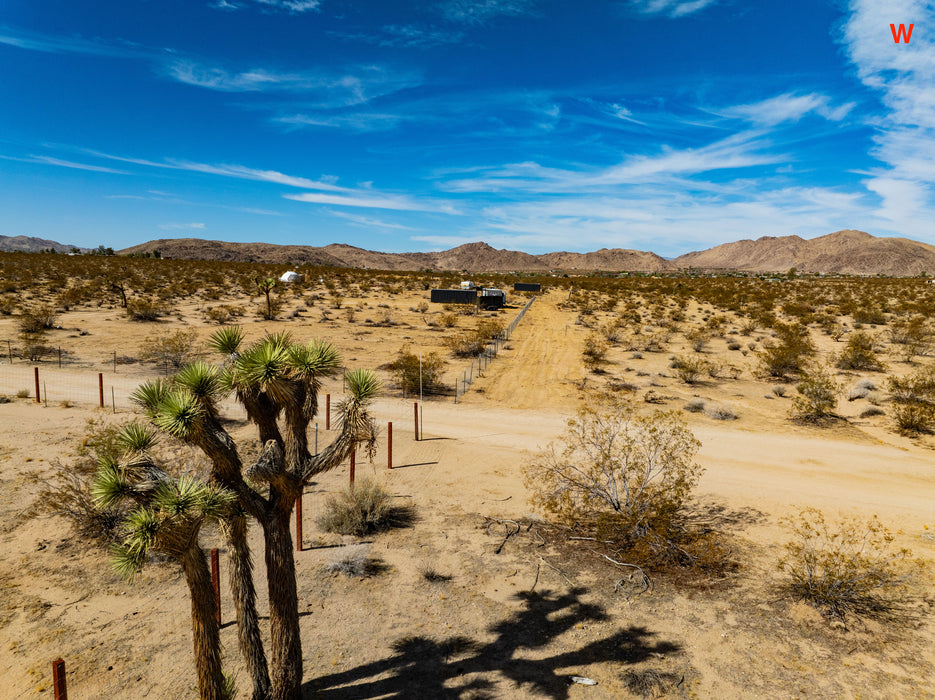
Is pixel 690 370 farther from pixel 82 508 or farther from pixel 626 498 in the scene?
pixel 82 508

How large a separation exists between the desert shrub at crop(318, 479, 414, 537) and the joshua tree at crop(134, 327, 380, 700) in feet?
12.8

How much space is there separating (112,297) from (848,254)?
762ft

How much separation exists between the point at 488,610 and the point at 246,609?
3.79 meters

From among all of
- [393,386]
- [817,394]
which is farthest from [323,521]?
[817,394]

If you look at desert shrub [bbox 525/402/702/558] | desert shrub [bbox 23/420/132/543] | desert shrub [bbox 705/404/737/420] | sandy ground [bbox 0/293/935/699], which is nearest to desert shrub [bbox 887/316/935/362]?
desert shrub [bbox 705/404/737/420]

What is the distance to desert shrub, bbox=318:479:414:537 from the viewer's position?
1030 centimetres

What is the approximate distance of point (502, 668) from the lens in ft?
22.8

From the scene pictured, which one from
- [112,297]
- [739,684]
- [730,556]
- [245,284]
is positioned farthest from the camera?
[245,284]

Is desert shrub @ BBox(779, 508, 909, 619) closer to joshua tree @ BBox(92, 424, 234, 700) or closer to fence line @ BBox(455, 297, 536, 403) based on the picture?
joshua tree @ BBox(92, 424, 234, 700)

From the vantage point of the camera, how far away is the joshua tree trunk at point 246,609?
18.8 ft

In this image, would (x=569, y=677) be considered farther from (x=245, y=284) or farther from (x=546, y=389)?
(x=245, y=284)

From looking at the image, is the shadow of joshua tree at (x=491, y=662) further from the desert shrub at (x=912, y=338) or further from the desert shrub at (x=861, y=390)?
the desert shrub at (x=912, y=338)

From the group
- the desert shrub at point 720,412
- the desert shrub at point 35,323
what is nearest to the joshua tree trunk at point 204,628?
the desert shrub at point 720,412

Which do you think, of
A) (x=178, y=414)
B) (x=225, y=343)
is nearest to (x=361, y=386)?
(x=225, y=343)
